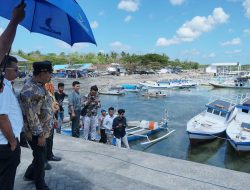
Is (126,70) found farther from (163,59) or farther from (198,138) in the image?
(198,138)

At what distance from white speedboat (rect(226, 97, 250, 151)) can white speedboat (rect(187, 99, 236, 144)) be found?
24.9 inches

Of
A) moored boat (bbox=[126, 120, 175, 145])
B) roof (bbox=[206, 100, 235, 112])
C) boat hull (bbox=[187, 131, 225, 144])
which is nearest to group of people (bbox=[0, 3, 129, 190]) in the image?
moored boat (bbox=[126, 120, 175, 145])

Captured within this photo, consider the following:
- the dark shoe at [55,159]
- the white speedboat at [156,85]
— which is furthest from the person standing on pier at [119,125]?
the white speedboat at [156,85]

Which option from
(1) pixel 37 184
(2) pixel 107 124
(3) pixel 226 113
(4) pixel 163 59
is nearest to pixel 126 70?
(4) pixel 163 59

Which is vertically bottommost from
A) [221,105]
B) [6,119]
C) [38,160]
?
[221,105]

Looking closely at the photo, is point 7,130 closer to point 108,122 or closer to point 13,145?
point 13,145

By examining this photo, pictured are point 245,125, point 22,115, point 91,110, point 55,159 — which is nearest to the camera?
point 22,115

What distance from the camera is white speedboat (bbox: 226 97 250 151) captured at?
14796mm

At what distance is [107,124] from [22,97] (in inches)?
234

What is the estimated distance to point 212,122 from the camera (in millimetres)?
18422

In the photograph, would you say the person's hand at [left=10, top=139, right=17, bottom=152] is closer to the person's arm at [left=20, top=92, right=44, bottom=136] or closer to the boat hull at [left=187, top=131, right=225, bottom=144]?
the person's arm at [left=20, top=92, right=44, bottom=136]

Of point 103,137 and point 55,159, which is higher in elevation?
point 55,159

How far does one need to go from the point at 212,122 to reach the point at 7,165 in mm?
17409

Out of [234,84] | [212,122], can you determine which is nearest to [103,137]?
[212,122]
